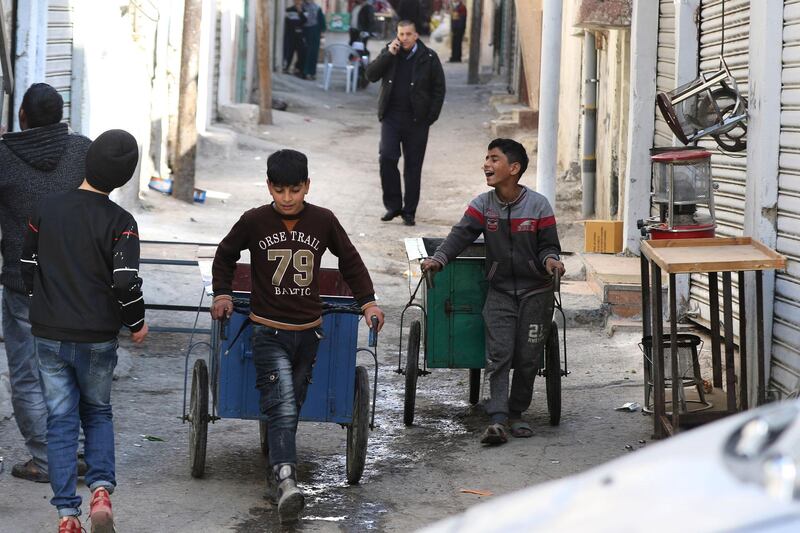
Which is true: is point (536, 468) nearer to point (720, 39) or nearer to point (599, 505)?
point (720, 39)

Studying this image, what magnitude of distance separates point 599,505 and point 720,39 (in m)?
6.03

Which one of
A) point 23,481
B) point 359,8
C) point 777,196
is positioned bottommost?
point 23,481

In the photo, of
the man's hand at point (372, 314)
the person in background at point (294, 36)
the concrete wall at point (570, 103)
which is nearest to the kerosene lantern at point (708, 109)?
the man's hand at point (372, 314)

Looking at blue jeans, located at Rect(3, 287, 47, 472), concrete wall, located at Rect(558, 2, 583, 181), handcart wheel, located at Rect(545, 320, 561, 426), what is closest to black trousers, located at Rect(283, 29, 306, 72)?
concrete wall, located at Rect(558, 2, 583, 181)

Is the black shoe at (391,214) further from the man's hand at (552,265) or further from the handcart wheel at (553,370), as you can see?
the man's hand at (552,265)

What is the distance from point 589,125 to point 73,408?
9.47m

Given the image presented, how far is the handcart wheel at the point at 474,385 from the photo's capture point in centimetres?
722

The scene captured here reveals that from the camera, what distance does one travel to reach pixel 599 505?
2281 millimetres

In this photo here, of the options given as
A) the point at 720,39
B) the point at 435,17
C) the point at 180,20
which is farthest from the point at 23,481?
the point at 435,17

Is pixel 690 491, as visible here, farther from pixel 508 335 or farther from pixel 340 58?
pixel 340 58

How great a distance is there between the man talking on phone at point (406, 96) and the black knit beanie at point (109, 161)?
765 centimetres

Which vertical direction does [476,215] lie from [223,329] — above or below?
above

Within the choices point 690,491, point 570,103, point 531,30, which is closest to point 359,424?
Result: point 690,491

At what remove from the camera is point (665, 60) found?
9.76m
